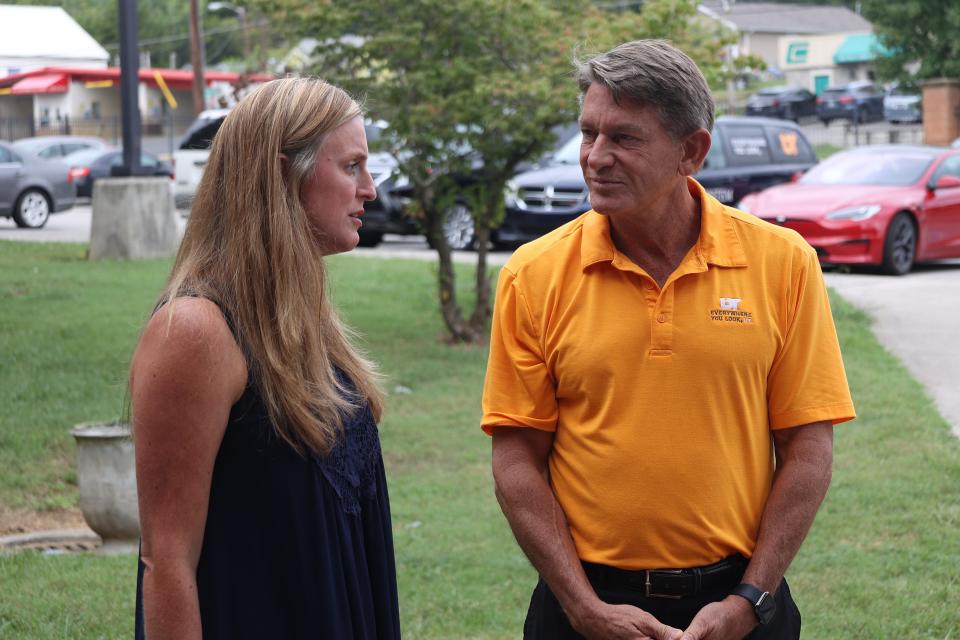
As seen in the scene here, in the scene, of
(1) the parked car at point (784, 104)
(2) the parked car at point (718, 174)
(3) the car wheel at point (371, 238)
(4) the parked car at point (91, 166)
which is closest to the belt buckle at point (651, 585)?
(2) the parked car at point (718, 174)

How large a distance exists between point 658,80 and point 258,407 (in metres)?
1.10

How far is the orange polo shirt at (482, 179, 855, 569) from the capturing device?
9.03 feet

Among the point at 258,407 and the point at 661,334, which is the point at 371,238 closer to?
the point at 661,334

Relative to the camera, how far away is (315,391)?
99.9 inches

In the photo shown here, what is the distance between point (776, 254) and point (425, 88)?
320 inches

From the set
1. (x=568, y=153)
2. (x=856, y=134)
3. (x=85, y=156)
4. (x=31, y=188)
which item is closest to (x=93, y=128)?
(x=85, y=156)

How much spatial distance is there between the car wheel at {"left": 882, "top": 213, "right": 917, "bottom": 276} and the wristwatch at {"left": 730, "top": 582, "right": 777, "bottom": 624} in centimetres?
1301

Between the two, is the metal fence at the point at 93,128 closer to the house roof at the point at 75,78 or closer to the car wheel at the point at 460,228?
the house roof at the point at 75,78

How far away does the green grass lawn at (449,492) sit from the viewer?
205 inches

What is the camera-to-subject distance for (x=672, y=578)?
109 inches

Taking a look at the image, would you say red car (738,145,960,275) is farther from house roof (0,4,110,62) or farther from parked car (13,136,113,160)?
parked car (13,136,113,160)

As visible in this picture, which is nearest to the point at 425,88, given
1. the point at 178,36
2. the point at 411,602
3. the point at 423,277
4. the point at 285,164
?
the point at 423,277

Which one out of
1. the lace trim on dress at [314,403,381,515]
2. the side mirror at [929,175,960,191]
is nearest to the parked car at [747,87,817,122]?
the side mirror at [929,175,960,191]

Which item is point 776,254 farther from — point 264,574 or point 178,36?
point 178,36
